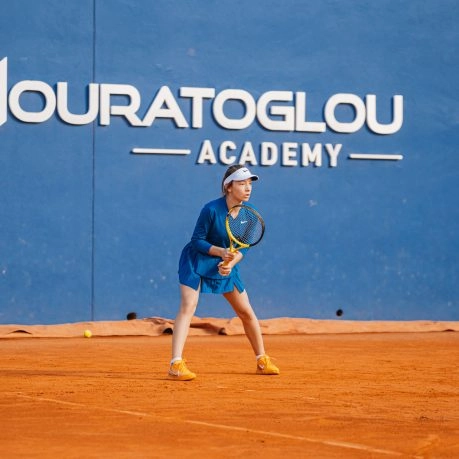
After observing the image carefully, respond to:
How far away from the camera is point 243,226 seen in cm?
818

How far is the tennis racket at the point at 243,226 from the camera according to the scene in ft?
26.5

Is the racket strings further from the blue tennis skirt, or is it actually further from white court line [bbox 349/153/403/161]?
white court line [bbox 349/153/403/161]

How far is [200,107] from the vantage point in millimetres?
13336

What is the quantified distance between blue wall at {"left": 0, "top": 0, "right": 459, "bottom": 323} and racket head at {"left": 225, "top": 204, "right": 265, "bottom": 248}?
16.3ft

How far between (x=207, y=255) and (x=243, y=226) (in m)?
0.32

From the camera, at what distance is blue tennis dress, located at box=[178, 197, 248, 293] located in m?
8.12

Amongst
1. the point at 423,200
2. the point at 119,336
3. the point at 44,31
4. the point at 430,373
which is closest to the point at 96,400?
the point at 430,373

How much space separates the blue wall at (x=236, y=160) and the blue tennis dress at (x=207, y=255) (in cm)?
487

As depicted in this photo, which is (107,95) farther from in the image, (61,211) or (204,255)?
(204,255)

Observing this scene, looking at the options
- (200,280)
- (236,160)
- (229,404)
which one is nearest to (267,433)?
(229,404)

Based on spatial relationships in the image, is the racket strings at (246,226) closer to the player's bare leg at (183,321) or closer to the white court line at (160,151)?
the player's bare leg at (183,321)

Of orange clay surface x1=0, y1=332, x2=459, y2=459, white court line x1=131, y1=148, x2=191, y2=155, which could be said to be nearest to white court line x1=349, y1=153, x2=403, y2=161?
white court line x1=131, y1=148, x2=191, y2=155

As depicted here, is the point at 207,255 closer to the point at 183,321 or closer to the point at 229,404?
the point at 183,321

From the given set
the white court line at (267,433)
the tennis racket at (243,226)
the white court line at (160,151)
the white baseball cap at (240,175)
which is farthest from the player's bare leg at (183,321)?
the white court line at (160,151)
